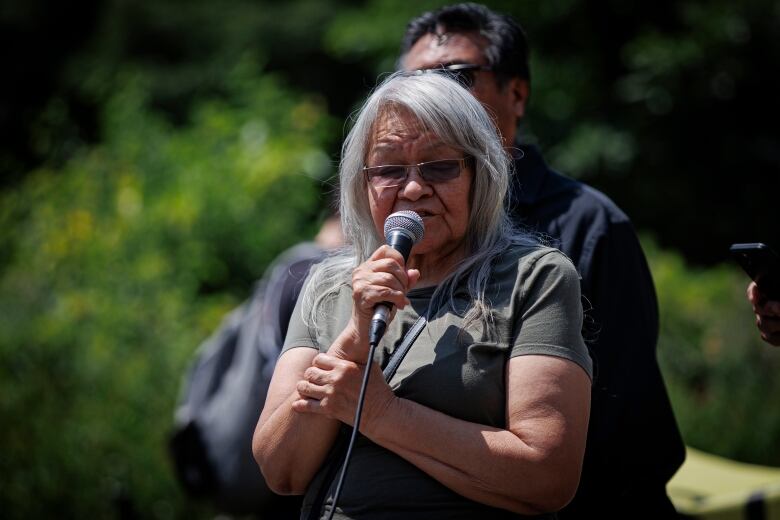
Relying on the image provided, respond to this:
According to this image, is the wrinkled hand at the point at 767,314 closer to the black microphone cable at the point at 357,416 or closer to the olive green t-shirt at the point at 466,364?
the olive green t-shirt at the point at 466,364

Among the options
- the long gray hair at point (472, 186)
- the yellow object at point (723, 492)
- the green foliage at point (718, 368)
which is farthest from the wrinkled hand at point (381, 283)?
the green foliage at point (718, 368)

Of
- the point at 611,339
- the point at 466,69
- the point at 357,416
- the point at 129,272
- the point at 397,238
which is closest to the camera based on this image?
the point at 357,416

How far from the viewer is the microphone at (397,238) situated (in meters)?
2.11

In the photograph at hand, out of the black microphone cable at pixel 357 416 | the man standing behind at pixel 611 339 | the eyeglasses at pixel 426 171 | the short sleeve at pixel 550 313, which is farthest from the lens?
the man standing behind at pixel 611 339

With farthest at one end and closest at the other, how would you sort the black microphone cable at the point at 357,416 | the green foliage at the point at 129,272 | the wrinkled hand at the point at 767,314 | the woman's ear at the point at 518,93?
the green foliage at the point at 129,272
the woman's ear at the point at 518,93
the wrinkled hand at the point at 767,314
the black microphone cable at the point at 357,416

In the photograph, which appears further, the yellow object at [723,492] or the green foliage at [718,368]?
the green foliage at [718,368]

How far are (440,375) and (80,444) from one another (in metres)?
4.17

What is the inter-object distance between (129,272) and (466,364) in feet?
17.4

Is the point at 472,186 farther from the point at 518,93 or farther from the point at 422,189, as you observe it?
the point at 518,93

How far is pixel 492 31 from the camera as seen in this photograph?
3287 millimetres

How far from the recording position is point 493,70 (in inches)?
127

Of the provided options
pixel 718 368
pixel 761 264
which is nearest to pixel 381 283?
pixel 761 264

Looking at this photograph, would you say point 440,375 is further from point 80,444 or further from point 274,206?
point 274,206

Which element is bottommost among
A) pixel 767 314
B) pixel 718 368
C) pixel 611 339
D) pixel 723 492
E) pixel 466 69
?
pixel 718 368
